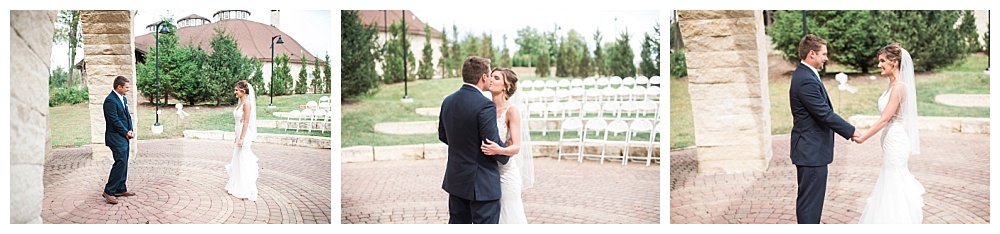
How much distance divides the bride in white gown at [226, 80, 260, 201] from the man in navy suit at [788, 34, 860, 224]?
147 inches

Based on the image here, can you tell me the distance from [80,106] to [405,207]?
250cm

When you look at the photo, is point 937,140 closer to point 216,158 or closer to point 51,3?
point 216,158

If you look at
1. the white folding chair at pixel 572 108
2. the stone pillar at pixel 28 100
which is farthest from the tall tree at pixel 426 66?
the stone pillar at pixel 28 100

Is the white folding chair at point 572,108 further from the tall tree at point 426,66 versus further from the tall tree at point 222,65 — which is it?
the tall tree at point 222,65

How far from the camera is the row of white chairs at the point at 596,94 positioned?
850cm

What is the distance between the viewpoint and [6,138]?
4.57 m

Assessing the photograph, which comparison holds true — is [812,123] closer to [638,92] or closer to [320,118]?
[320,118]

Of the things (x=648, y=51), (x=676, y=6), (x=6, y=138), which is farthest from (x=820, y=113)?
(x=6, y=138)

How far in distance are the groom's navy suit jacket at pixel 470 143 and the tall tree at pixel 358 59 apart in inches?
168

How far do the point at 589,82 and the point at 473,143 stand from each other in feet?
16.3

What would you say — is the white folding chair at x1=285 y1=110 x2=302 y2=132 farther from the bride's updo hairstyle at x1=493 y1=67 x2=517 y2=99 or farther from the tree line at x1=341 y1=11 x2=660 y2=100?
the tree line at x1=341 y1=11 x2=660 y2=100

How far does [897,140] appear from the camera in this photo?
15.0 ft

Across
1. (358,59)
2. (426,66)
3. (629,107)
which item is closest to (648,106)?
(629,107)

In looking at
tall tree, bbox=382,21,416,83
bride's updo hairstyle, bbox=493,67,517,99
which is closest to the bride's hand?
bride's updo hairstyle, bbox=493,67,517,99
